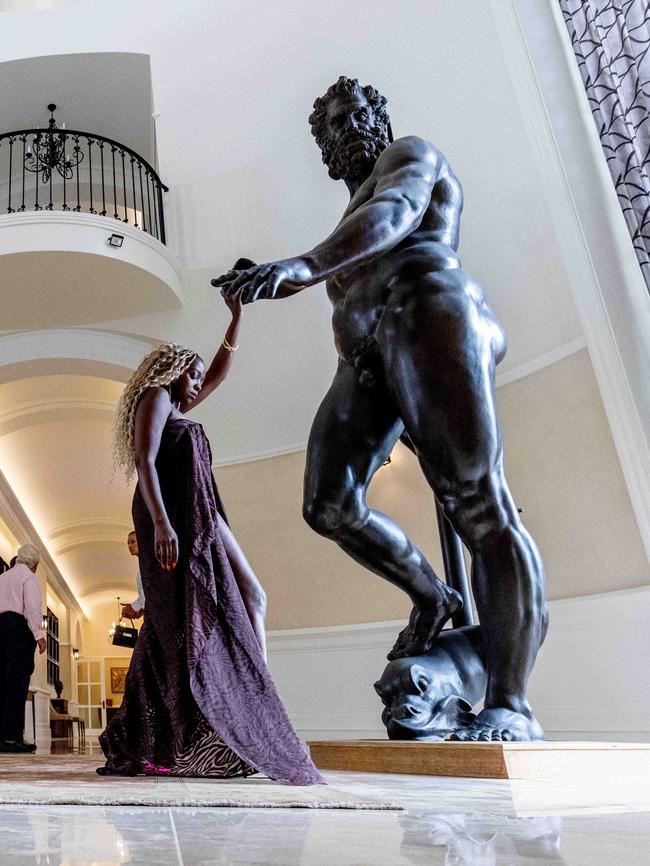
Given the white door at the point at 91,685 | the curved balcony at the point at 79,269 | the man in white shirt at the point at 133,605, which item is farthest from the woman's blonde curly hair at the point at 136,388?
the white door at the point at 91,685

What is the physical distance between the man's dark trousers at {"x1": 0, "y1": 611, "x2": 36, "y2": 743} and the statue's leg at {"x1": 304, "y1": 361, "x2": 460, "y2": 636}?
434 centimetres

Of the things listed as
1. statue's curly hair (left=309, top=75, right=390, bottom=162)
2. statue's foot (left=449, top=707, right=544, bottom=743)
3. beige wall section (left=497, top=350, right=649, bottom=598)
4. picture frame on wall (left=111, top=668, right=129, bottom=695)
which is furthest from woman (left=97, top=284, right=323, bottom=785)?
picture frame on wall (left=111, top=668, right=129, bottom=695)

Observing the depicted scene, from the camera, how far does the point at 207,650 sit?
173cm

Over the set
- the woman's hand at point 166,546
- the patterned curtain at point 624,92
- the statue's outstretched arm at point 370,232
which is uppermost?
the patterned curtain at point 624,92

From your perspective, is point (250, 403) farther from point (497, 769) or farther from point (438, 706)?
point (497, 769)

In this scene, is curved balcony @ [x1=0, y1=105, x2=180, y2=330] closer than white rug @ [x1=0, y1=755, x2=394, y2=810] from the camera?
No

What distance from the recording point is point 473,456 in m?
1.82

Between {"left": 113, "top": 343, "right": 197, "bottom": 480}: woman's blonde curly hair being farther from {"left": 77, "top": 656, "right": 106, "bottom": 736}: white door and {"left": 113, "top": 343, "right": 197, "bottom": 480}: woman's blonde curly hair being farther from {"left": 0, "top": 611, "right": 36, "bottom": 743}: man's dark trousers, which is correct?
{"left": 77, "top": 656, "right": 106, "bottom": 736}: white door

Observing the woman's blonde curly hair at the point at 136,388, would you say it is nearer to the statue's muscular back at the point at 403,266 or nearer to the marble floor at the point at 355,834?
the statue's muscular back at the point at 403,266

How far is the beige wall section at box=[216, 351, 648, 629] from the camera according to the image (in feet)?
12.4

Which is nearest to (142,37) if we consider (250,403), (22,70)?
(22,70)

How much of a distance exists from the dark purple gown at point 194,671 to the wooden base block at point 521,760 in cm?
24

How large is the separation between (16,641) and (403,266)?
4.82 meters

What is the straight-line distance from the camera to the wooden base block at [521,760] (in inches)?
55.6
